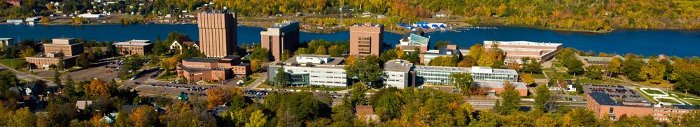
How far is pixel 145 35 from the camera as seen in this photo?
29.8m

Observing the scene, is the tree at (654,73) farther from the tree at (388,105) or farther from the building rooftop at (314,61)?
the building rooftop at (314,61)

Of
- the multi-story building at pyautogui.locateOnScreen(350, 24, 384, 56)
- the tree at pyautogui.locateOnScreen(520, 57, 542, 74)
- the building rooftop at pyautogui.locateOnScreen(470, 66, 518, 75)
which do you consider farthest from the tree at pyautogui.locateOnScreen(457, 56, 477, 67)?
the multi-story building at pyautogui.locateOnScreen(350, 24, 384, 56)

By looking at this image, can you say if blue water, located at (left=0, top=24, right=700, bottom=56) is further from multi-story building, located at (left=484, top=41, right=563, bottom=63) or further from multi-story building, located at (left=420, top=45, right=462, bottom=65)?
multi-story building, located at (left=420, top=45, right=462, bottom=65)

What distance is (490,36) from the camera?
3020cm

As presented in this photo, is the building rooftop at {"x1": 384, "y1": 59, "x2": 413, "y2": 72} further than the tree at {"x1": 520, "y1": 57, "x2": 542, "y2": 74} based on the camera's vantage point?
No

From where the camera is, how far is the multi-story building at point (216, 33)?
2006 cm

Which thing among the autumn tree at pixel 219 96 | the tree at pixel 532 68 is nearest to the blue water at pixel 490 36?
the tree at pixel 532 68

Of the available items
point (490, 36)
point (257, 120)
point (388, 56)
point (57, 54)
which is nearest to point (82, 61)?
point (57, 54)

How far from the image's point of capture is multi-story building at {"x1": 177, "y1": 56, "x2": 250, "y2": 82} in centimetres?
1673

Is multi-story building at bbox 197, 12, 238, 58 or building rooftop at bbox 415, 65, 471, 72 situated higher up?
multi-story building at bbox 197, 12, 238, 58

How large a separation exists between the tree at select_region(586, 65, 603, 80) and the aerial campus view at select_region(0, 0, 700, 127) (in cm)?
4

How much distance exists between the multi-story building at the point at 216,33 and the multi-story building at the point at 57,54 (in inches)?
165

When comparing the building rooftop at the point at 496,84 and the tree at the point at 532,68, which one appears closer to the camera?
the building rooftop at the point at 496,84

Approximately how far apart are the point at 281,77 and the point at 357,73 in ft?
6.60
